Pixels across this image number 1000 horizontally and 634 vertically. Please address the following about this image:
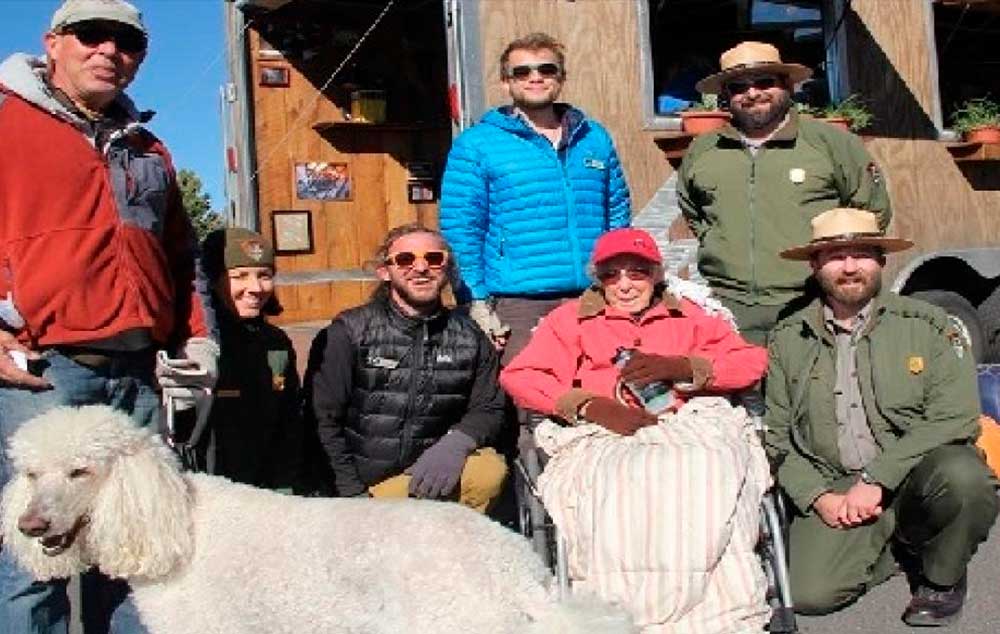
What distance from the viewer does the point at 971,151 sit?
8.37 metres

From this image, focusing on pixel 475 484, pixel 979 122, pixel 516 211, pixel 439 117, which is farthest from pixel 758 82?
pixel 439 117

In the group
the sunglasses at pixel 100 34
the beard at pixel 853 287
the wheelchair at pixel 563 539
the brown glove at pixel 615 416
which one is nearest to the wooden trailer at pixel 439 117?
the beard at pixel 853 287

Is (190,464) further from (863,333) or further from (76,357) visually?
(863,333)

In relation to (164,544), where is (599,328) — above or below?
above

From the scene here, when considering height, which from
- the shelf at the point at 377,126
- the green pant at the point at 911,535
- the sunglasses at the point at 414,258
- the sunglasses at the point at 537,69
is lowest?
the green pant at the point at 911,535

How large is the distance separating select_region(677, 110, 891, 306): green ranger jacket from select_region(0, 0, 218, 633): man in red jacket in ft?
8.28

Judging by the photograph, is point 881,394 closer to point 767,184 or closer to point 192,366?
point 767,184

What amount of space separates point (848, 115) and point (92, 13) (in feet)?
18.5

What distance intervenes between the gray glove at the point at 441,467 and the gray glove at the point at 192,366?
973 millimetres

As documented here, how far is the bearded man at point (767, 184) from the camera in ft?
15.8

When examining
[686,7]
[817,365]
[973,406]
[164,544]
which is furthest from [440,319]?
[686,7]

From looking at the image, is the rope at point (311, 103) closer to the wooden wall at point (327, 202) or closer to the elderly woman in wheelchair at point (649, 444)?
the wooden wall at point (327, 202)

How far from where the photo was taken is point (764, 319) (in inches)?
191

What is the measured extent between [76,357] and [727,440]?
2017mm
